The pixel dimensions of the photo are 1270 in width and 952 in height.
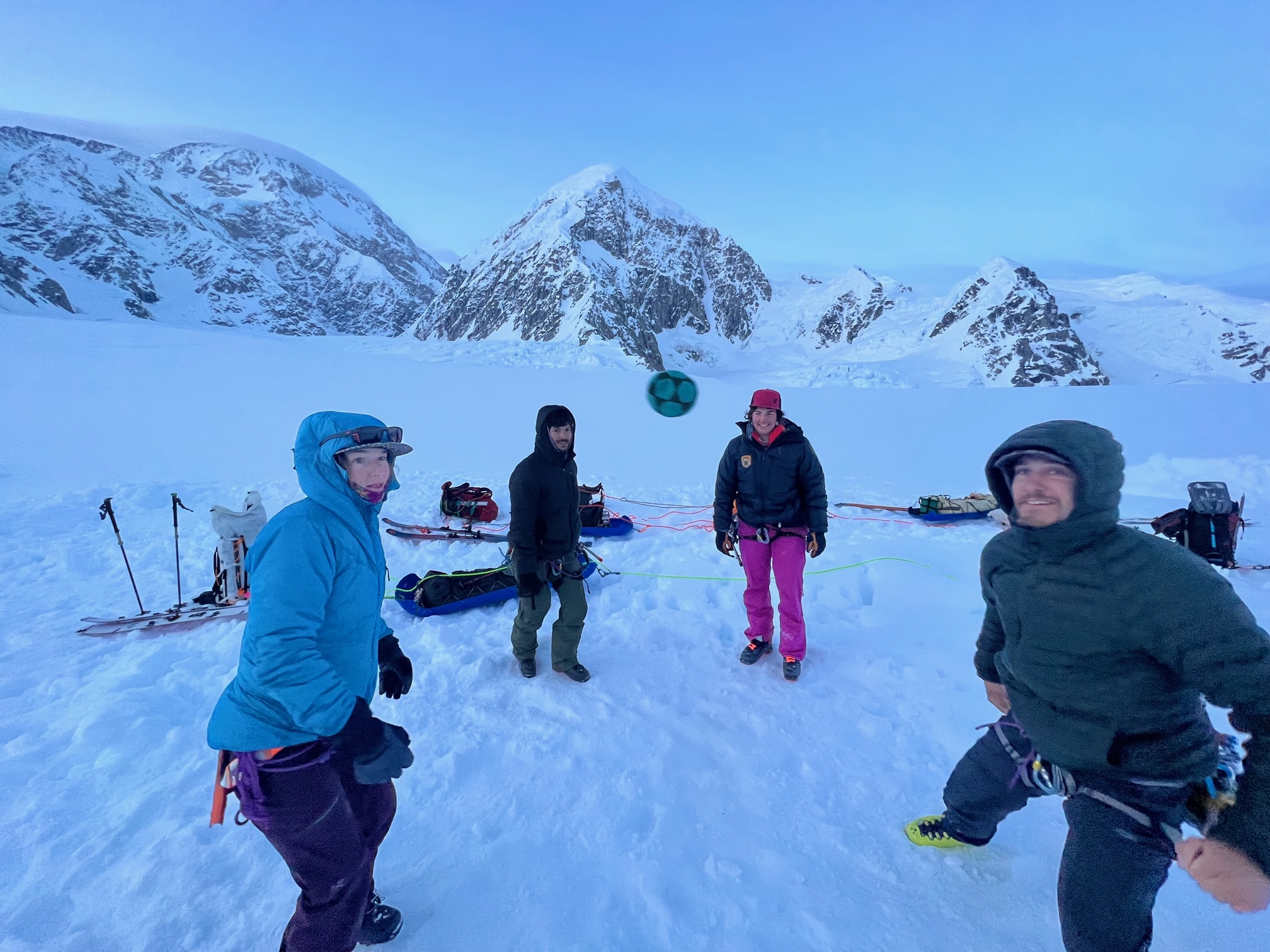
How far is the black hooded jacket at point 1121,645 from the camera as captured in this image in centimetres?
131

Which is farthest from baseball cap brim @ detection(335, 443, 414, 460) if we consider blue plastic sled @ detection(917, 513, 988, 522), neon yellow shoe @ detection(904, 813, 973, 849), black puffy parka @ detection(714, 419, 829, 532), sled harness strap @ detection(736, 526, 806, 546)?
blue plastic sled @ detection(917, 513, 988, 522)

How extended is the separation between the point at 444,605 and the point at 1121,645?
452 centimetres

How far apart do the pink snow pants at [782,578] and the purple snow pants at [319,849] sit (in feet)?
9.31

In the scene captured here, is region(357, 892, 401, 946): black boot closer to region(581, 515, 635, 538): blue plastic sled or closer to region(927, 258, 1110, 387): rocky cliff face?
region(581, 515, 635, 538): blue plastic sled

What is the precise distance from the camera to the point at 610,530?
725 cm

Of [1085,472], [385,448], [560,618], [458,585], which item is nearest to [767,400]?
[560,618]

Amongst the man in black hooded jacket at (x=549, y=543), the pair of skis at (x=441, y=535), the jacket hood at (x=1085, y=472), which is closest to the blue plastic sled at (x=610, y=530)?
the pair of skis at (x=441, y=535)

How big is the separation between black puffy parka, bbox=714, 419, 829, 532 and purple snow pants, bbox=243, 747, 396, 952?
8.95ft

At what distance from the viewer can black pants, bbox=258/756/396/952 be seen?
166 centimetres

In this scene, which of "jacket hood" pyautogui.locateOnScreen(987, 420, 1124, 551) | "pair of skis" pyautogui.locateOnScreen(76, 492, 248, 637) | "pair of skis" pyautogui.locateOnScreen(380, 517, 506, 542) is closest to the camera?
"jacket hood" pyautogui.locateOnScreen(987, 420, 1124, 551)

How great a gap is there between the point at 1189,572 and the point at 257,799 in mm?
2711

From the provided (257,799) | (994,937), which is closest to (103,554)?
(257,799)

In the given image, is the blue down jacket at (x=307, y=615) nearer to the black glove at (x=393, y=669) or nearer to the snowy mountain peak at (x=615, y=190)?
the black glove at (x=393, y=669)

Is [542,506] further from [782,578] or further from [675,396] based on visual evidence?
[675,396]
